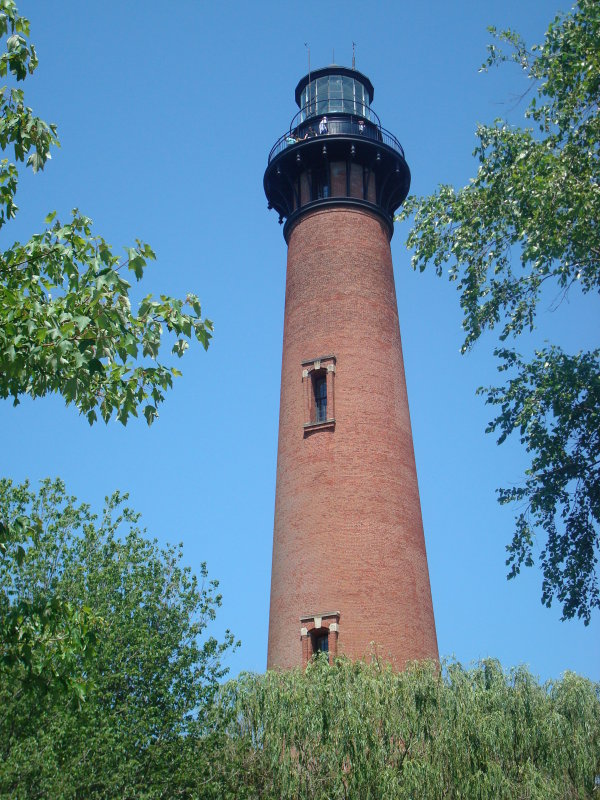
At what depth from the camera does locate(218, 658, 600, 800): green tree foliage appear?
51.9 feet

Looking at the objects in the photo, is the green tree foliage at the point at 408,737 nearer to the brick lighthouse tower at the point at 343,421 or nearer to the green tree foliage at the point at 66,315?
the brick lighthouse tower at the point at 343,421

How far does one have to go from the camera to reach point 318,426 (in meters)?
24.2

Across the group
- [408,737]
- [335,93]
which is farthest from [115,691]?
[335,93]

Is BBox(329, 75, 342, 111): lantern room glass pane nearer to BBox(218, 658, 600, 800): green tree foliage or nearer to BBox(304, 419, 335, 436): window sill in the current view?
BBox(304, 419, 335, 436): window sill

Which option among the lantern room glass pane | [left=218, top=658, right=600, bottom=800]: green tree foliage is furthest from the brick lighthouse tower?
[left=218, top=658, right=600, bottom=800]: green tree foliage

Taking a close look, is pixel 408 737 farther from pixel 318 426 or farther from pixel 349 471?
pixel 318 426

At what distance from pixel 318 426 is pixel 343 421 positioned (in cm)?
67

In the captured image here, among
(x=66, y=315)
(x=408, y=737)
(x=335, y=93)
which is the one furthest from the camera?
(x=335, y=93)

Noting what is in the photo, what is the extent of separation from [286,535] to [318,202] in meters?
10.0

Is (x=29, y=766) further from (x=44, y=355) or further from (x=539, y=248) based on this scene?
(x=539, y=248)

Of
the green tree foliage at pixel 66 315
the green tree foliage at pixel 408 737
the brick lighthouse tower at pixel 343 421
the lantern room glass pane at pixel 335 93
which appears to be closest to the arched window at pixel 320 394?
the brick lighthouse tower at pixel 343 421

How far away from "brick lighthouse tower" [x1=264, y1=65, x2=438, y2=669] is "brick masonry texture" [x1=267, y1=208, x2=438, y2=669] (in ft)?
0.11

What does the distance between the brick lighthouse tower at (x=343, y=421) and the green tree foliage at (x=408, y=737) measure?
386cm

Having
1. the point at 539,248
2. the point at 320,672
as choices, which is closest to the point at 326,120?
the point at 539,248
